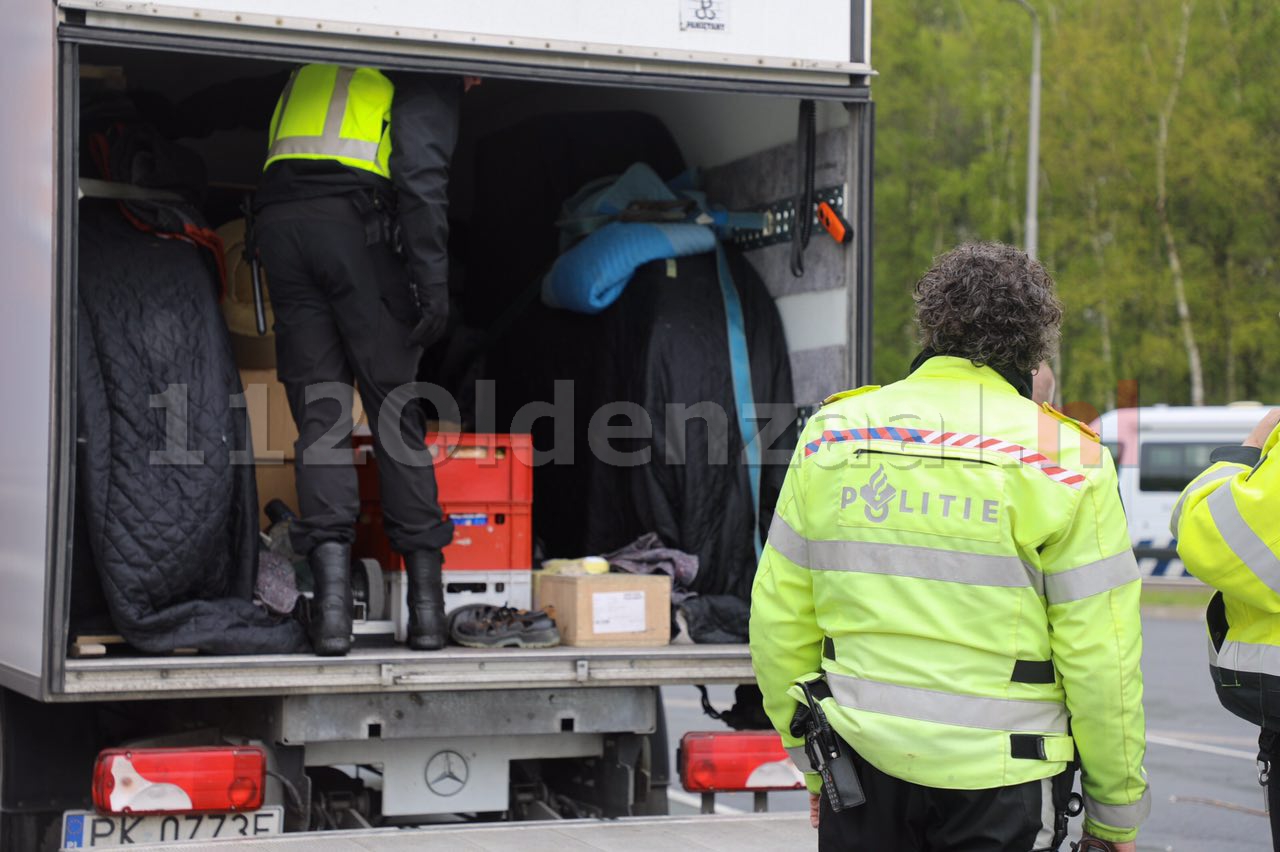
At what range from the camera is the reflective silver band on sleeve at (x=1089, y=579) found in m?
2.82

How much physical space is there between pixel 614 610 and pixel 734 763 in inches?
27.0

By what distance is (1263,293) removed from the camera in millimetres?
25141

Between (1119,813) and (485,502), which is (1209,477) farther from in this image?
(485,502)

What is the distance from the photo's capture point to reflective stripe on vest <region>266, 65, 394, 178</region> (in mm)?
5086

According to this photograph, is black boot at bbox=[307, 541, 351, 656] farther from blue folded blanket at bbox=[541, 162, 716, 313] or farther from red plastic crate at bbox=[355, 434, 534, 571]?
blue folded blanket at bbox=[541, 162, 716, 313]

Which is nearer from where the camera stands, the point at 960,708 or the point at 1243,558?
the point at 960,708

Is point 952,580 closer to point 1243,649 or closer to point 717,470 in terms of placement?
point 1243,649

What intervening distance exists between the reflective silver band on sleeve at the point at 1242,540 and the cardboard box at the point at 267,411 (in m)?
3.66

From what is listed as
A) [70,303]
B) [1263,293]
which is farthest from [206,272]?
[1263,293]

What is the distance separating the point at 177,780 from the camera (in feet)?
14.2

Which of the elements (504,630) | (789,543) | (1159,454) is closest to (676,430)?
(504,630)

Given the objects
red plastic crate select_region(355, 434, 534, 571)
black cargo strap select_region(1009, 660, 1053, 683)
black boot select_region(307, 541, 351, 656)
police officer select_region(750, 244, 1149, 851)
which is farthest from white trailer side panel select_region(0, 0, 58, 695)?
black cargo strap select_region(1009, 660, 1053, 683)

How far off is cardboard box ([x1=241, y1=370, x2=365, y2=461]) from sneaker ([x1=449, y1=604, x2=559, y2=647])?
125 centimetres

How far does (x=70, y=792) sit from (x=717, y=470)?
2.32 m
